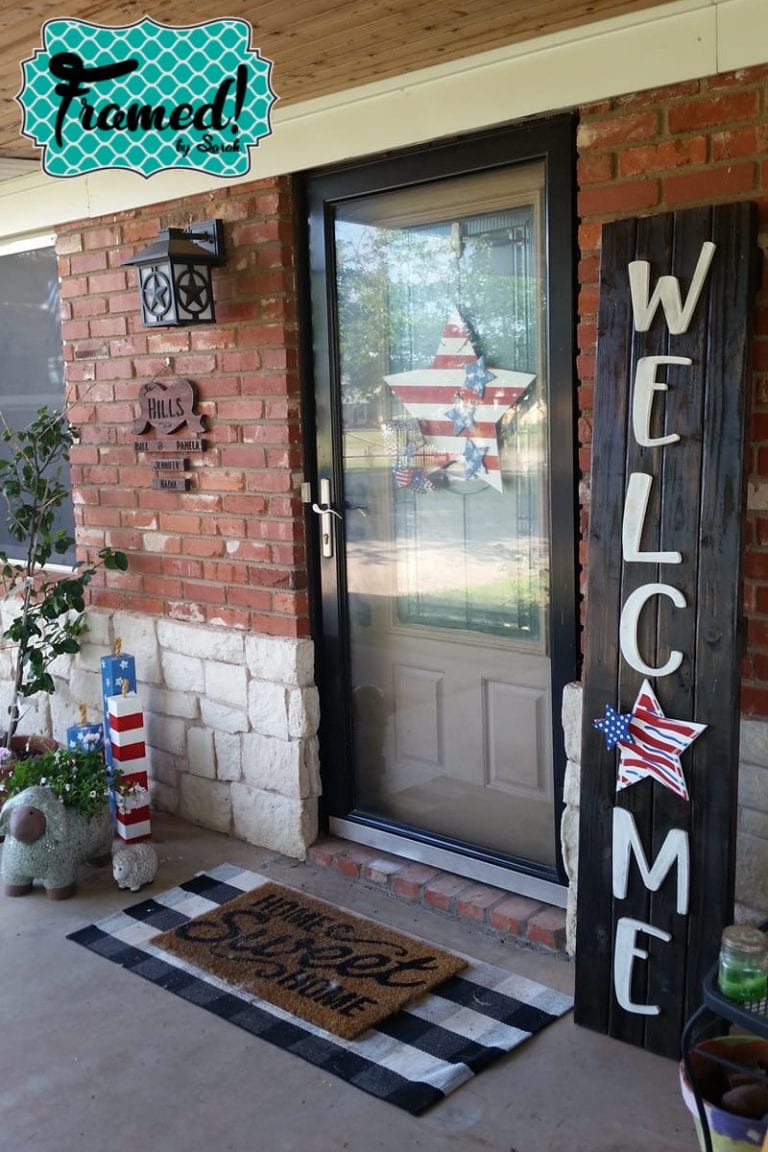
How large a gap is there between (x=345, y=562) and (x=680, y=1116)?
1.95m

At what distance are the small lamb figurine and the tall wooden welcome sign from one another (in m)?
1.52

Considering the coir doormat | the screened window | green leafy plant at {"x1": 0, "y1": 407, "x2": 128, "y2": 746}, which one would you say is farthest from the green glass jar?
the screened window

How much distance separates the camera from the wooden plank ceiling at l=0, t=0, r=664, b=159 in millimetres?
2662

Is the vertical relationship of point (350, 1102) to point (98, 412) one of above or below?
below

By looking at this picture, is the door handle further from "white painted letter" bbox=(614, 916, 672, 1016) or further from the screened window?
"white painted letter" bbox=(614, 916, 672, 1016)

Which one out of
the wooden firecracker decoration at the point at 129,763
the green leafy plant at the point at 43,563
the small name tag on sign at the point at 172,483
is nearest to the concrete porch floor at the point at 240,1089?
the wooden firecracker decoration at the point at 129,763

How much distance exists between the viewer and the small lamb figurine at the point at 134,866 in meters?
3.63

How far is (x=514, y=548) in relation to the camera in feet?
11.0

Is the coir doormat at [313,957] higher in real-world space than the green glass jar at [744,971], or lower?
lower

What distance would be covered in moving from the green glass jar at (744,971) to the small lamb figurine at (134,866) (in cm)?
214

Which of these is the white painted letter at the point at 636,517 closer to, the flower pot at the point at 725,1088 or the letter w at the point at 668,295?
the letter w at the point at 668,295

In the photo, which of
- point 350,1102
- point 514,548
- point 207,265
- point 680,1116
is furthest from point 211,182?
point 680,1116

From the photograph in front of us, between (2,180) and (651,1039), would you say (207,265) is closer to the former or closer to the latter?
(2,180)

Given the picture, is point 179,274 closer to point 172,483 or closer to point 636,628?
point 172,483
